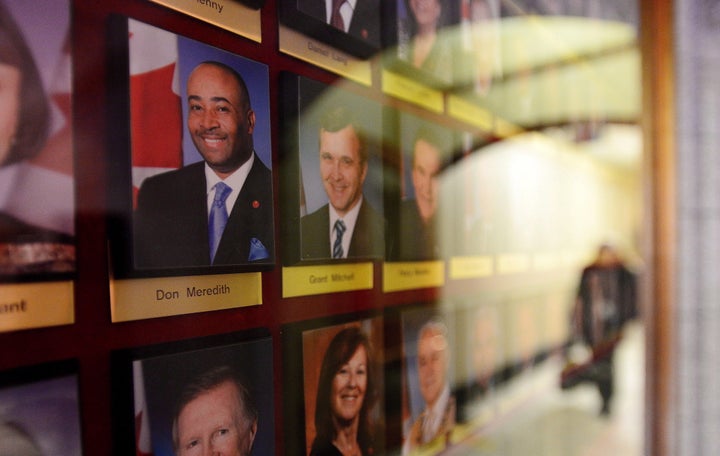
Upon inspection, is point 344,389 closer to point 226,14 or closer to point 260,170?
point 260,170

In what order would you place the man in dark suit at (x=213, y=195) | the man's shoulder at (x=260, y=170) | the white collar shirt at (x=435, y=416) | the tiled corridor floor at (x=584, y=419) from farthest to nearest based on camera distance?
the tiled corridor floor at (x=584, y=419) → the white collar shirt at (x=435, y=416) → the man's shoulder at (x=260, y=170) → the man in dark suit at (x=213, y=195)

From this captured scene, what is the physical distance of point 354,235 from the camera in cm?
91

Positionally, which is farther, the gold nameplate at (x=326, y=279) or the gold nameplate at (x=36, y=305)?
the gold nameplate at (x=326, y=279)

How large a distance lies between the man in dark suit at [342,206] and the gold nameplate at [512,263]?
0.52 m

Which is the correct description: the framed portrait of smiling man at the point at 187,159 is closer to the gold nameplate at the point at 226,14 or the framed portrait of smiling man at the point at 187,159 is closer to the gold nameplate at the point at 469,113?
the gold nameplate at the point at 226,14

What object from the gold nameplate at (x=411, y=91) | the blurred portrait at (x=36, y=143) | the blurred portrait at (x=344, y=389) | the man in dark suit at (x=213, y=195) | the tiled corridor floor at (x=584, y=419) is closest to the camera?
the blurred portrait at (x=36, y=143)

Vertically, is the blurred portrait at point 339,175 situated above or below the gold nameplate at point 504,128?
below

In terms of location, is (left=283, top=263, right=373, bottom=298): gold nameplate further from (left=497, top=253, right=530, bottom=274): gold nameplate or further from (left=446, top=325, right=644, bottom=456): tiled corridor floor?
(left=446, top=325, right=644, bottom=456): tiled corridor floor

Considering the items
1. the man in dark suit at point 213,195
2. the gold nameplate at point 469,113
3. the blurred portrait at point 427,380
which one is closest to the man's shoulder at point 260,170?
the man in dark suit at point 213,195

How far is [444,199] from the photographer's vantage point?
1151 mm

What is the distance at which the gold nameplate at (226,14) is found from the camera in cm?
67

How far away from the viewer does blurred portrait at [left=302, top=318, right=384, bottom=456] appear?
2.78 ft

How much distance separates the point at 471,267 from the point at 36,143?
0.94 meters

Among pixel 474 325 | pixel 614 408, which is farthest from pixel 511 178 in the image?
pixel 614 408
